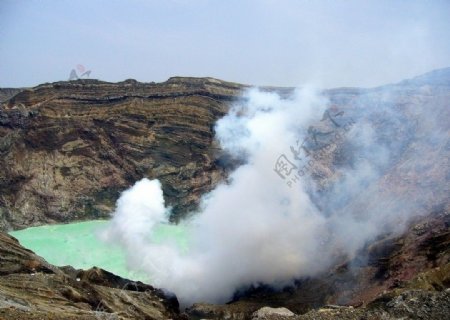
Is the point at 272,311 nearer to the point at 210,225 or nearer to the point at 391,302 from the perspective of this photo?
the point at 391,302

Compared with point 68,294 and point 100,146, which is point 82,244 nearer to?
point 100,146

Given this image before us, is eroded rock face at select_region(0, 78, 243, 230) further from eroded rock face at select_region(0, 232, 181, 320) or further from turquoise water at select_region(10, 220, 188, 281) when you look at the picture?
eroded rock face at select_region(0, 232, 181, 320)

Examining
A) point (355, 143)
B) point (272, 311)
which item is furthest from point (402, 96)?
point (272, 311)

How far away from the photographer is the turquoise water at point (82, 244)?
36.9 m

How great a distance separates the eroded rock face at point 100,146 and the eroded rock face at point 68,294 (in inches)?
790

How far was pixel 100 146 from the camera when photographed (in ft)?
172

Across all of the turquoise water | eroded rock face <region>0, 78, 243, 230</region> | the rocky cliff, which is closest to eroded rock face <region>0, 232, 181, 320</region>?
the rocky cliff

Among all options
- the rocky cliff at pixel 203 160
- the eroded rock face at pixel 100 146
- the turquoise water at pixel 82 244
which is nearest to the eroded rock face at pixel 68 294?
the rocky cliff at pixel 203 160

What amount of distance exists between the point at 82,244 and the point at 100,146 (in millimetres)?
13825

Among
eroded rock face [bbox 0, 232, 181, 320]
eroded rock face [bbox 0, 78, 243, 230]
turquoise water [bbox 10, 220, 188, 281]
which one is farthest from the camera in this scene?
eroded rock face [bbox 0, 78, 243, 230]

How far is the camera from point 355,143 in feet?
144

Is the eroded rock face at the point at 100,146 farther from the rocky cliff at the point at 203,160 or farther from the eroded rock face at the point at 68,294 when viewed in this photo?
the eroded rock face at the point at 68,294

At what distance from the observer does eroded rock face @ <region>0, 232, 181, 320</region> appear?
66.7 ft

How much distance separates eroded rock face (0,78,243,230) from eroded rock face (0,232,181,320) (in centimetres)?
2007
